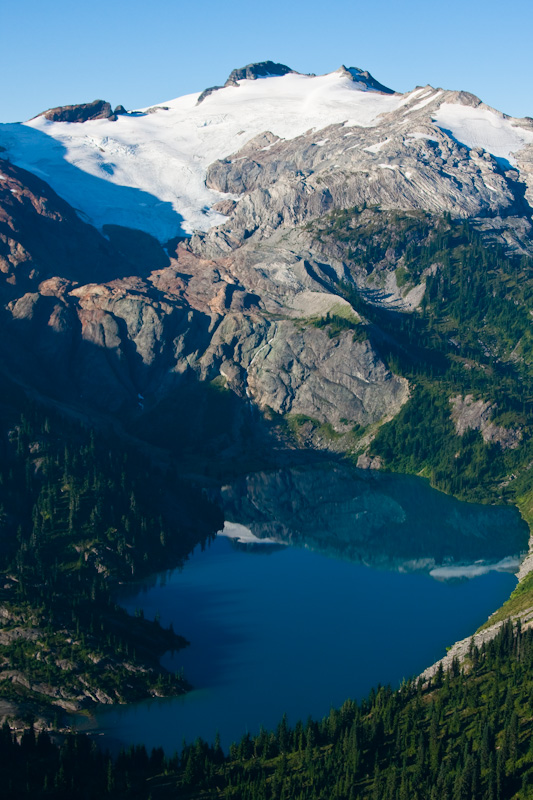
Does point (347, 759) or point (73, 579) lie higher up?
point (73, 579)

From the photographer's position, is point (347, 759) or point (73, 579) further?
point (73, 579)

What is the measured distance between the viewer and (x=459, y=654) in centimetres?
13662

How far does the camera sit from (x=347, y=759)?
105m

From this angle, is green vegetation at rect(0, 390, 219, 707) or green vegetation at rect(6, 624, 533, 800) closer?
green vegetation at rect(6, 624, 533, 800)

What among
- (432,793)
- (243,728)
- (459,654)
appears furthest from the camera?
(459,654)

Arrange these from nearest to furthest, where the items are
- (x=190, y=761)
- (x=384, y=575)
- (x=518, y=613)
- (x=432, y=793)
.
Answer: (x=432, y=793)
(x=190, y=761)
(x=518, y=613)
(x=384, y=575)

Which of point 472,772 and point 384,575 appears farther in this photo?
point 384,575

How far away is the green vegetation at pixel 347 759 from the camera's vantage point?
323 feet

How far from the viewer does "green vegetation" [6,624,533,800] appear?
323 feet

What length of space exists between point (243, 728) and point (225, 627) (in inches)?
1400

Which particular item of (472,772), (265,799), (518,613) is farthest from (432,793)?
(518,613)

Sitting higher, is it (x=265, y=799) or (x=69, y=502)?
(x=69, y=502)

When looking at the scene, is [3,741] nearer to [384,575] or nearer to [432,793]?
[432,793]

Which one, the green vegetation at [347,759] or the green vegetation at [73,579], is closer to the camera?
the green vegetation at [347,759]
